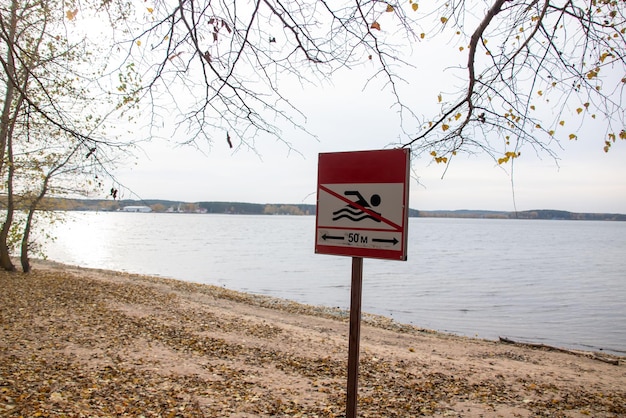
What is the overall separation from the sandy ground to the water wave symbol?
339cm

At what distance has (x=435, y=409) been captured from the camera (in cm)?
646

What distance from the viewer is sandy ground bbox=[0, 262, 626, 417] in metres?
6.03

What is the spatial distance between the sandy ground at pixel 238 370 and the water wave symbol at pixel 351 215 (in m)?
3.39

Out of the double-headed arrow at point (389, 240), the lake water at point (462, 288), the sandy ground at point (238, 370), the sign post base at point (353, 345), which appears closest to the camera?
the double-headed arrow at point (389, 240)

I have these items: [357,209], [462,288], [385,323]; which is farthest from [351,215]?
[462,288]

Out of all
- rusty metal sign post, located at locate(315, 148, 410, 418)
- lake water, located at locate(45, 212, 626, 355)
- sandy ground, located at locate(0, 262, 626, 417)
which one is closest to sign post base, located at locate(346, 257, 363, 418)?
rusty metal sign post, located at locate(315, 148, 410, 418)

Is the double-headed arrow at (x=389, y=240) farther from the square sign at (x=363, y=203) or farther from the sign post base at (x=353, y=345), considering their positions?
the sign post base at (x=353, y=345)

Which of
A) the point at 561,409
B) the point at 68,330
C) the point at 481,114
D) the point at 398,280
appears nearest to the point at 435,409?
the point at 561,409

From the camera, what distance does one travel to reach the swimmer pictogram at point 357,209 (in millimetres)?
3512

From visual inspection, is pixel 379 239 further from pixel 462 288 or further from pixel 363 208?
pixel 462 288

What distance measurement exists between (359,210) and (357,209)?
0.02 metres

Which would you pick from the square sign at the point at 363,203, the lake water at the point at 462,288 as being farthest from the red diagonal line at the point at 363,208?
the lake water at the point at 462,288

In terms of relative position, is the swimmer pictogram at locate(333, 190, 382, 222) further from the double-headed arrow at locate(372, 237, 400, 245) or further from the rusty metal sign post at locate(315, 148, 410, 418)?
the double-headed arrow at locate(372, 237, 400, 245)

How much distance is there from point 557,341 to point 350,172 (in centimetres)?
1685
